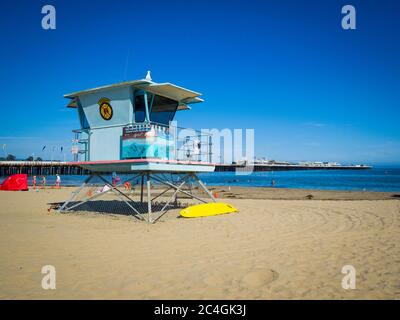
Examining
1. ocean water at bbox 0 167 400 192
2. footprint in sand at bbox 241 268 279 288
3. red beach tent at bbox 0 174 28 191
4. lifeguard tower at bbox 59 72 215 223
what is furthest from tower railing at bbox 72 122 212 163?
ocean water at bbox 0 167 400 192

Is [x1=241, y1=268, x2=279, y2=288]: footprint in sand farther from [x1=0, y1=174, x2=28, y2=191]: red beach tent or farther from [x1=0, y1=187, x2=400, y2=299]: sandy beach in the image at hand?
[x1=0, y1=174, x2=28, y2=191]: red beach tent

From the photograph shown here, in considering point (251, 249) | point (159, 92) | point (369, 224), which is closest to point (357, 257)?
point (251, 249)

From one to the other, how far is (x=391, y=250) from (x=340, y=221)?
16.0ft

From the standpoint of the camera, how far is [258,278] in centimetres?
633

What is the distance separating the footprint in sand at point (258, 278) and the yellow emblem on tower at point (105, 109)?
10392 mm

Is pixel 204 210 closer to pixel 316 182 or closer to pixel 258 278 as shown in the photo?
pixel 258 278

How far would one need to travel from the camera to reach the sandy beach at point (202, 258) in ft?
18.8

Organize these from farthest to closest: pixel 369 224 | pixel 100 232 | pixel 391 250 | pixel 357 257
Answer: pixel 369 224 < pixel 100 232 < pixel 391 250 < pixel 357 257

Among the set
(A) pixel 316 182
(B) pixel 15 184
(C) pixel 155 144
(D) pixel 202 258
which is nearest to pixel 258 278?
(D) pixel 202 258

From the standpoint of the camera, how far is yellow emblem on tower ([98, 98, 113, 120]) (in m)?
14.5

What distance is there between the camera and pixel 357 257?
7887 mm

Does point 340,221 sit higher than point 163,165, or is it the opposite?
point 163,165

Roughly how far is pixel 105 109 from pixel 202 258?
9.46 m

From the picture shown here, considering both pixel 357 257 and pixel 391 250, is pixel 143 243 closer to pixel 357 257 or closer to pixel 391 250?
pixel 357 257
